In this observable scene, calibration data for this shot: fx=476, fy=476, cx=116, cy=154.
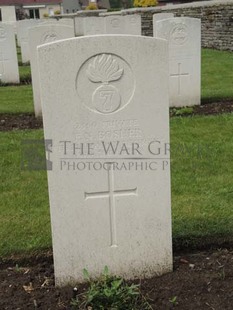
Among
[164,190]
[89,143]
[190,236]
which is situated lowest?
[190,236]

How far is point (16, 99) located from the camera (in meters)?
9.27

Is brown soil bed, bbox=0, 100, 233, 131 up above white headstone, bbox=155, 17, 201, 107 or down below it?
below

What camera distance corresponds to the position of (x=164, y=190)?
295 centimetres

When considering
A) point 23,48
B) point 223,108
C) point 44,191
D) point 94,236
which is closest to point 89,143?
point 94,236

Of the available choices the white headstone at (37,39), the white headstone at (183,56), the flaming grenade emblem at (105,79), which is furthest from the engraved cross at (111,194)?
the white headstone at (183,56)

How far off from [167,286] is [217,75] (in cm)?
889

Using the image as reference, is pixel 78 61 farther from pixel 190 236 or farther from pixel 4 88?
pixel 4 88

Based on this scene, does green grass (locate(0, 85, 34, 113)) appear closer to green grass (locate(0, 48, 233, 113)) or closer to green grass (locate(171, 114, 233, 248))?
green grass (locate(0, 48, 233, 113))

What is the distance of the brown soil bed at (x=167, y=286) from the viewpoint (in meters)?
2.84

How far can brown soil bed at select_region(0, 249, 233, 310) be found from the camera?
284 cm

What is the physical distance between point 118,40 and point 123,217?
107 cm

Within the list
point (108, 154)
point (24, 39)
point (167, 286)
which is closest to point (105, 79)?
point (108, 154)

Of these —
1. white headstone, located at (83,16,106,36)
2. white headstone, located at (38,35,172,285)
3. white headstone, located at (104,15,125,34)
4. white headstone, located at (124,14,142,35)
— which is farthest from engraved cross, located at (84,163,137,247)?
white headstone, located at (83,16,106,36)

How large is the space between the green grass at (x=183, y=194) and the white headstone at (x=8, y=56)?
17.2 feet
